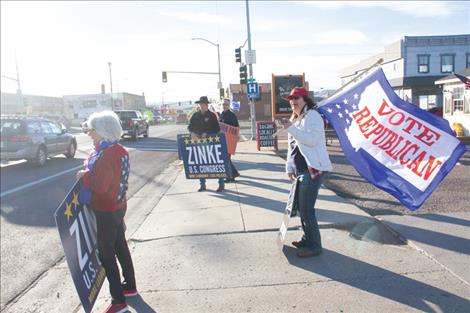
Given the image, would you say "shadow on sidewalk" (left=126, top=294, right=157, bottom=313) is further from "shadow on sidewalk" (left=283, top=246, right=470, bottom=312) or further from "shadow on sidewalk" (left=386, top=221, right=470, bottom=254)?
"shadow on sidewalk" (left=386, top=221, right=470, bottom=254)

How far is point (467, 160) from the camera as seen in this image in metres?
12.2

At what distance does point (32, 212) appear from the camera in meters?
8.17

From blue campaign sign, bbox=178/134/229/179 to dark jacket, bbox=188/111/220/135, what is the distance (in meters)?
0.15

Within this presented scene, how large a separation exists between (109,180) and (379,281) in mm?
2667

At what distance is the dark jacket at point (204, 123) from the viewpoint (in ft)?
28.9

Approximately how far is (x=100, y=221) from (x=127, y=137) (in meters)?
25.8

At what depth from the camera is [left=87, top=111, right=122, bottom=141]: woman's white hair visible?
12.0ft

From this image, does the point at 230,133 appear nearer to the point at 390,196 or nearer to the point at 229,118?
the point at 229,118

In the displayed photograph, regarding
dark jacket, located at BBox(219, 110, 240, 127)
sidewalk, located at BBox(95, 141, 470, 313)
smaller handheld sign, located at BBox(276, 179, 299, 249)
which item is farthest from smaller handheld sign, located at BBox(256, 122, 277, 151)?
smaller handheld sign, located at BBox(276, 179, 299, 249)

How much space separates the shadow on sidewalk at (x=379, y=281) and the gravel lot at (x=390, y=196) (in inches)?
91.7

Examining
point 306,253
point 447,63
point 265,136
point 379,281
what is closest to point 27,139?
point 265,136

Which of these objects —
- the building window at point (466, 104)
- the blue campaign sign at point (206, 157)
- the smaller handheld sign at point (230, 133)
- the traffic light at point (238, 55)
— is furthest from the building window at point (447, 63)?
the blue campaign sign at point (206, 157)

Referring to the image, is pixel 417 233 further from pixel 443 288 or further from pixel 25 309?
pixel 25 309

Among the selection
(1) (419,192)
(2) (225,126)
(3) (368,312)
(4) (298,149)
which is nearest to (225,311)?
(3) (368,312)
